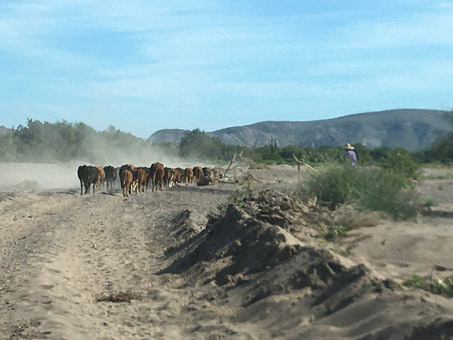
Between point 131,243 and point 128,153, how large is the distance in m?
73.8

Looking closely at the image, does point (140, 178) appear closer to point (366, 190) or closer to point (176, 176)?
point (176, 176)

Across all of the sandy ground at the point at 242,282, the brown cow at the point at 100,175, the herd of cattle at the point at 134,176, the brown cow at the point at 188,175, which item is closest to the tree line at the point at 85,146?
the brown cow at the point at 188,175

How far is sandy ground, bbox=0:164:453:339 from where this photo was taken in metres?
5.74

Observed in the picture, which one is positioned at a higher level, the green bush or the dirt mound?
the green bush

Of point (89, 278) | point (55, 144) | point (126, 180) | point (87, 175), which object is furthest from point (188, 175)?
point (55, 144)

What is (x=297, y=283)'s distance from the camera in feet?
22.7

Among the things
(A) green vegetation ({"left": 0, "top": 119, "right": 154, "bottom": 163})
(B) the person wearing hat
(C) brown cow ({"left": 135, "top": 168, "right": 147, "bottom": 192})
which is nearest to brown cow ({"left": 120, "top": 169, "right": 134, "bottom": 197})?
(C) brown cow ({"left": 135, "top": 168, "right": 147, "bottom": 192})

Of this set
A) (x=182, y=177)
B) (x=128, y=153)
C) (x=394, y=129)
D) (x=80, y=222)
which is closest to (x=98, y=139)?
(x=128, y=153)

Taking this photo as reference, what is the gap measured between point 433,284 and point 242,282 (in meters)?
2.49

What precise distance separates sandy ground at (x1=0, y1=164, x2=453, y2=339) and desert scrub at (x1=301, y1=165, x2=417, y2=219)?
19.6 inches

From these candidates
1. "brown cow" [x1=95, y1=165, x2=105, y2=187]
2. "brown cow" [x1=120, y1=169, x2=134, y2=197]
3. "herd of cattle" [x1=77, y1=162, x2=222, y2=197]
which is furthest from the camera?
"brown cow" [x1=95, y1=165, x2=105, y2=187]

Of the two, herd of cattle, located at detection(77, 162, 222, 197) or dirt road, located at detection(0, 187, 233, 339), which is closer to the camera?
dirt road, located at detection(0, 187, 233, 339)

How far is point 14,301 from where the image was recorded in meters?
7.27

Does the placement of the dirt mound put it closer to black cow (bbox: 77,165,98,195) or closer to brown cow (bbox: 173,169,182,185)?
black cow (bbox: 77,165,98,195)
